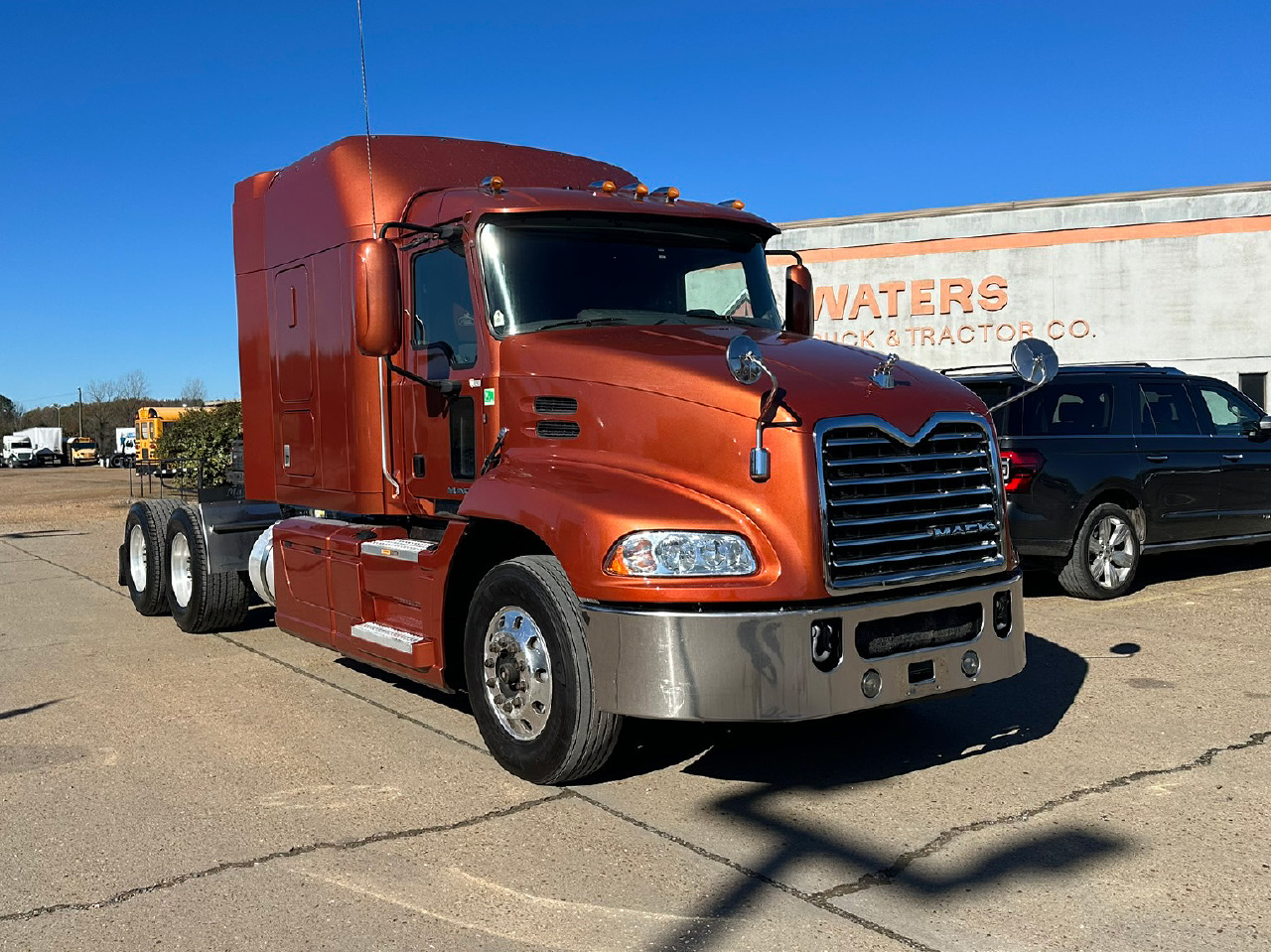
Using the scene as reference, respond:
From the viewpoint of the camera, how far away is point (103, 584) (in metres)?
12.5

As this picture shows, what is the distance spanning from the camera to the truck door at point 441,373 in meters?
6.00

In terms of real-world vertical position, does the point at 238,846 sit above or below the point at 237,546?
below

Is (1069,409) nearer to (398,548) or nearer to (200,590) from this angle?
(398,548)

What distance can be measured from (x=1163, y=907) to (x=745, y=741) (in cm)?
240

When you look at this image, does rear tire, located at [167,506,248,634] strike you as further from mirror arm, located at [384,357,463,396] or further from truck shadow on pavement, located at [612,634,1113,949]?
truck shadow on pavement, located at [612,634,1113,949]

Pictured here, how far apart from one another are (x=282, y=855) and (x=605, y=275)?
10.2ft

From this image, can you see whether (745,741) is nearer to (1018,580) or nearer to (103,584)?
(1018,580)

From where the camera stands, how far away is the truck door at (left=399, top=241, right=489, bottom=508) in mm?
6000

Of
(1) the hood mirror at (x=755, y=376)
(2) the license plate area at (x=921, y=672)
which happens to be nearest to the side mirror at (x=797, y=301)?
(1) the hood mirror at (x=755, y=376)

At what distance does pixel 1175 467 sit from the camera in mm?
10258

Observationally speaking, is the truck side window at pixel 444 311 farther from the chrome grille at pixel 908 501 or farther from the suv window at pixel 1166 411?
the suv window at pixel 1166 411

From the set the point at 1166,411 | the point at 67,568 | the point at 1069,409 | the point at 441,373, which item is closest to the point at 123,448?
the point at 67,568

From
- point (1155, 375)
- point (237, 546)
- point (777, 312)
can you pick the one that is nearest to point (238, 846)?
point (777, 312)

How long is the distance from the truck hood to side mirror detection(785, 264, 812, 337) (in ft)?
3.73
